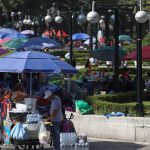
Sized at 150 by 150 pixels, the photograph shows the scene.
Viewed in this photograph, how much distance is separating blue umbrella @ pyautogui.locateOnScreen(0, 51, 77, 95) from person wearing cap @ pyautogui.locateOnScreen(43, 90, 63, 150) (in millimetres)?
627

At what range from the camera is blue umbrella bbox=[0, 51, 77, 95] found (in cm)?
1273

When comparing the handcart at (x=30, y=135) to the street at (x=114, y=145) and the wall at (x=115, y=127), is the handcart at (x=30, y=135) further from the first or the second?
the wall at (x=115, y=127)

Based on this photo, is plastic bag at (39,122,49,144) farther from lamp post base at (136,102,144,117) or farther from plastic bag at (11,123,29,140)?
lamp post base at (136,102,144,117)

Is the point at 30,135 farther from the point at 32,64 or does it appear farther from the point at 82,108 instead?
the point at 82,108

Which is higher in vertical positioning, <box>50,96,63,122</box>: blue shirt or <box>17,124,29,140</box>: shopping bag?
<box>50,96,63,122</box>: blue shirt

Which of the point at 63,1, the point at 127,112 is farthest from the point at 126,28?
the point at 127,112

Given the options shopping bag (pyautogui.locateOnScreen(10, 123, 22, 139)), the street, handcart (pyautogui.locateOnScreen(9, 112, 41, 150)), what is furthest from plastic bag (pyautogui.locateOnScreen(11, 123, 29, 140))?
the street

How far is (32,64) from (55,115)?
1.30 metres

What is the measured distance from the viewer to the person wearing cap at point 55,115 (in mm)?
12234

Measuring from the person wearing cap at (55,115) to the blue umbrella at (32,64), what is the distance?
63 cm

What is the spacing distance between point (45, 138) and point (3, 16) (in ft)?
219

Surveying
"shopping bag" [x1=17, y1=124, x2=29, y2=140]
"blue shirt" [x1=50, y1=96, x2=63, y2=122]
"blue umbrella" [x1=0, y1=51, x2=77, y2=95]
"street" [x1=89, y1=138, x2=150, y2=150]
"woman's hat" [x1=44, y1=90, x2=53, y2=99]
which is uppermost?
"blue umbrella" [x1=0, y1=51, x2=77, y2=95]

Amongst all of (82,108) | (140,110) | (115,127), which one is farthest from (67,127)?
(140,110)

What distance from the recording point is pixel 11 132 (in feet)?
40.1
